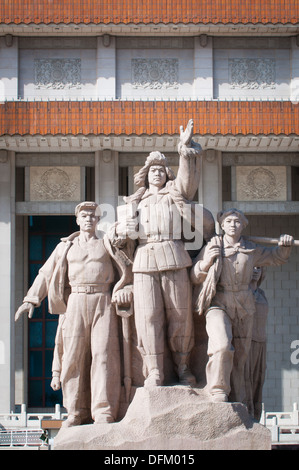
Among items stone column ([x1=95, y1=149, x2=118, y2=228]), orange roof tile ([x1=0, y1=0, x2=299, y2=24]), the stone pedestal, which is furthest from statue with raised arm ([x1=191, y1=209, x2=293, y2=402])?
orange roof tile ([x1=0, y1=0, x2=299, y2=24])

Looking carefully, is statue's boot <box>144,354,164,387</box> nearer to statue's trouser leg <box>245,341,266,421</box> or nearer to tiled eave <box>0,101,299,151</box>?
statue's trouser leg <box>245,341,266,421</box>

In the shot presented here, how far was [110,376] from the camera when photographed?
10.5m

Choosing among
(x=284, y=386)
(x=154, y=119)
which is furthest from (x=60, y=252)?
(x=284, y=386)

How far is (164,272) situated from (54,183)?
13.2m

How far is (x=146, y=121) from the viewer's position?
2183cm

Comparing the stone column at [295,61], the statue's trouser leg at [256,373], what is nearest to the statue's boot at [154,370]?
the statue's trouser leg at [256,373]

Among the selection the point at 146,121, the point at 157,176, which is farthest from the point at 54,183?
the point at 157,176

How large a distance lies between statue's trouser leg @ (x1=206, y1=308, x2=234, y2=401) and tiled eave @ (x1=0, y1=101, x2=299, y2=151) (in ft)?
38.2

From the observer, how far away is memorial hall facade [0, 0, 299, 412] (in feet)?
71.5

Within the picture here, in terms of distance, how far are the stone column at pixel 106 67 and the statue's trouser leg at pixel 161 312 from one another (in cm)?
1437

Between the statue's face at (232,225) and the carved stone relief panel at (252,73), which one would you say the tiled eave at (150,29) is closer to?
the carved stone relief panel at (252,73)

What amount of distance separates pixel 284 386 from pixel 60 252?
15425 millimetres

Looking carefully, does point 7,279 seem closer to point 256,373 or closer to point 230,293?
point 256,373
